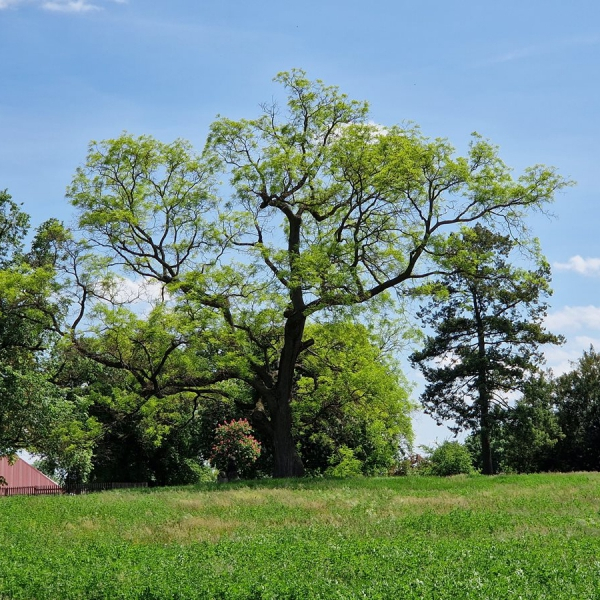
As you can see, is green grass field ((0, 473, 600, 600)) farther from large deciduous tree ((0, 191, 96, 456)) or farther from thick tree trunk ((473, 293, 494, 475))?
thick tree trunk ((473, 293, 494, 475))

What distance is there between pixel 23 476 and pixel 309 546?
5554cm

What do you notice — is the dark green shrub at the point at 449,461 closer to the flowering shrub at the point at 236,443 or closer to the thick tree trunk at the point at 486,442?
the thick tree trunk at the point at 486,442

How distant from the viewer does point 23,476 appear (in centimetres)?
6216

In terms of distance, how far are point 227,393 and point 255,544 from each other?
19070 mm

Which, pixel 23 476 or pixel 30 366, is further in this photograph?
pixel 23 476

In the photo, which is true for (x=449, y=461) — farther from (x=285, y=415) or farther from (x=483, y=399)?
(x=285, y=415)

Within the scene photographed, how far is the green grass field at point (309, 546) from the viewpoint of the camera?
10203mm

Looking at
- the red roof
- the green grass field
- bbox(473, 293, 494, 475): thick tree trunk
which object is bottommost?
the red roof

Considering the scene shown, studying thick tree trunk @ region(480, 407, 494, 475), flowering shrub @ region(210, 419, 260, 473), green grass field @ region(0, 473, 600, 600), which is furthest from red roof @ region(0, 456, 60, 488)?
green grass field @ region(0, 473, 600, 600)

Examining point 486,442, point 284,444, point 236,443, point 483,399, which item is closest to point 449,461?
point 486,442

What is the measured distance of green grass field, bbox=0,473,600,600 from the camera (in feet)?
33.5

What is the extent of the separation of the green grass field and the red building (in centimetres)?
4140

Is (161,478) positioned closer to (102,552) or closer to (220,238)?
(220,238)

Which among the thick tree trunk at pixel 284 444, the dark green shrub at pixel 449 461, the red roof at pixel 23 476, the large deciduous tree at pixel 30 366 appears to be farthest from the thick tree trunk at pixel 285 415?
the red roof at pixel 23 476
